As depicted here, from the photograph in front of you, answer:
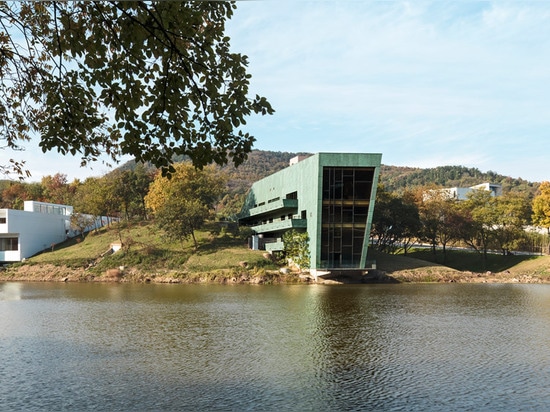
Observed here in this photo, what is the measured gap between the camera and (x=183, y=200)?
58.4m

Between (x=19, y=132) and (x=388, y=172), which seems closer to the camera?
(x=19, y=132)

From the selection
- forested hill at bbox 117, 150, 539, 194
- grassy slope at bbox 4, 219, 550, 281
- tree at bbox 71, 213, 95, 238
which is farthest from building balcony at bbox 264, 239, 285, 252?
forested hill at bbox 117, 150, 539, 194

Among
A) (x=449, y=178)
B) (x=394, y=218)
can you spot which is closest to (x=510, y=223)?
(x=394, y=218)

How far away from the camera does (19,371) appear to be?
1334 centimetres

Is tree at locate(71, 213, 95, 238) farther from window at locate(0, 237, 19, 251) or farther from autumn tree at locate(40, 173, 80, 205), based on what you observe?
autumn tree at locate(40, 173, 80, 205)

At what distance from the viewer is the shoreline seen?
46844 mm

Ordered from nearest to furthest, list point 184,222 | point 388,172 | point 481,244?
point 184,222
point 481,244
point 388,172

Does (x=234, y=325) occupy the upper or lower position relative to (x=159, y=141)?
lower

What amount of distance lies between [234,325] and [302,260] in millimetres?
27411

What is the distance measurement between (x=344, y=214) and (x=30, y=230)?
136 feet

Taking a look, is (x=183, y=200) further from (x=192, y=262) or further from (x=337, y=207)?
(x=337, y=207)

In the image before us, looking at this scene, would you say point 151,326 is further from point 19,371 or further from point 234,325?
point 19,371

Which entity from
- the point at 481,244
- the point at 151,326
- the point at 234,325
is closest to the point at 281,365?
the point at 234,325

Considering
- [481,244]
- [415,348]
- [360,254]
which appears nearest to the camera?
[415,348]
